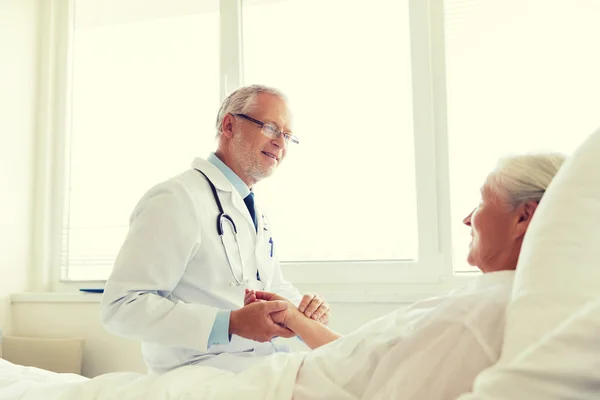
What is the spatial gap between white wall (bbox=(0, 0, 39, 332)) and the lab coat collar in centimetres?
146

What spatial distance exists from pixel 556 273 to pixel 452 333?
0.26 meters

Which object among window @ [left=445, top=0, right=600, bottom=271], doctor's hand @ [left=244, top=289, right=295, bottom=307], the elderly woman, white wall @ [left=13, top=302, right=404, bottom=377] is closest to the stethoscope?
doctor's hand @ [left=244, top=289, right=295, bottom=307]

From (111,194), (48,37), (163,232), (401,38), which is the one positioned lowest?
(163,232)

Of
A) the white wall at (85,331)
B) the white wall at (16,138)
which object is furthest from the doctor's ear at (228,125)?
the white wall at (16,138)

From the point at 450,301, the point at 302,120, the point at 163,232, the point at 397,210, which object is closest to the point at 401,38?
the point at 302,120

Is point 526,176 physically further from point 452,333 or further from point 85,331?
point 85,331

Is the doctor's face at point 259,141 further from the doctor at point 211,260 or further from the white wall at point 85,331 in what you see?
the white wall at point 85,331

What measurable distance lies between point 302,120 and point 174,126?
656 mm

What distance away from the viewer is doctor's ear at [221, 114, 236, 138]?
6.39 ft

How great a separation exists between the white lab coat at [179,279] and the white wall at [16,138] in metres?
1.50

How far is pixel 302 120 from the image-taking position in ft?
8.52

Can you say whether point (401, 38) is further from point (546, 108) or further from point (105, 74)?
point (105, 74)

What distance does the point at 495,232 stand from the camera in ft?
3.76

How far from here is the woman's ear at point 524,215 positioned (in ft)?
3.64
